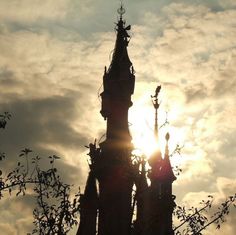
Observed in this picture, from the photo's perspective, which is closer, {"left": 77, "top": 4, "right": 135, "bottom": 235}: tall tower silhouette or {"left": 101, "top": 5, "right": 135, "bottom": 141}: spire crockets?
{"left": 77, "top": 4, "right": 135, "bottom": 235}: tall tower silhouette

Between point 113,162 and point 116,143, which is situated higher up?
point 116,143

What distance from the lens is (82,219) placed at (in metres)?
52.5

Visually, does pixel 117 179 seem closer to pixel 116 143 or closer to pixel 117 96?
pixel 116 143

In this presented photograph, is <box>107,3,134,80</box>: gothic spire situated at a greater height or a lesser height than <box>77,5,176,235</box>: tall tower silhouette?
greater

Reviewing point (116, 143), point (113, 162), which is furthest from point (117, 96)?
point (113, 162)

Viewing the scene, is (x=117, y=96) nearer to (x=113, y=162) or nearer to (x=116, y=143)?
(x=116, y=143)

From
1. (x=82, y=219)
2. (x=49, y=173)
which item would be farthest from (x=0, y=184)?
(x=82, y=219)

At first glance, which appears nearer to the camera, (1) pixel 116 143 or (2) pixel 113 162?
(2) pixel 113 162

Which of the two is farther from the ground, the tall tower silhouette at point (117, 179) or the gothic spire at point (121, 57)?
the gothic spire at point (121, 57)

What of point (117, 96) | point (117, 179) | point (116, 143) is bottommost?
point (117, 179)

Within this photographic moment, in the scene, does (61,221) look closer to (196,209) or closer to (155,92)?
(196,209)

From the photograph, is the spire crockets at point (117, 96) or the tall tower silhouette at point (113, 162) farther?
the spire crockets at point (117, 96)

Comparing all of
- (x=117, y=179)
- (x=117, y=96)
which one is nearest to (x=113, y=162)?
(x=117, y=179)

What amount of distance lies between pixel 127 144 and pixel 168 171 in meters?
6.77
